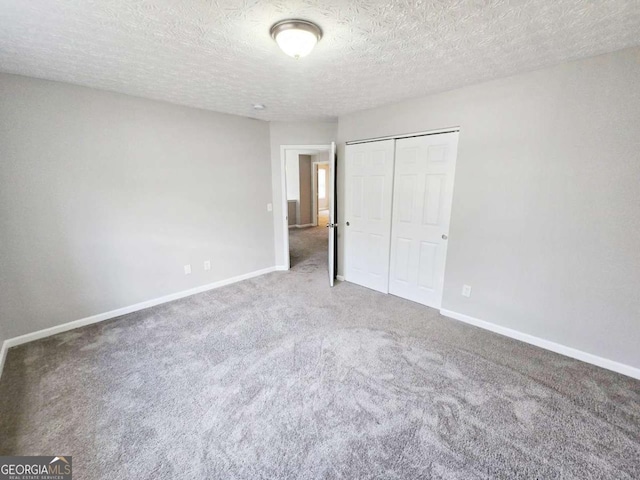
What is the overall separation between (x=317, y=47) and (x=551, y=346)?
3156 millimetres

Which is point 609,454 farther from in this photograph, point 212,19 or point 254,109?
point 254,109

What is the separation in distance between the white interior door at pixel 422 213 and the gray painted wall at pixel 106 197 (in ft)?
7.43

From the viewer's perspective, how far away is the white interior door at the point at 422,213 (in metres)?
3.01

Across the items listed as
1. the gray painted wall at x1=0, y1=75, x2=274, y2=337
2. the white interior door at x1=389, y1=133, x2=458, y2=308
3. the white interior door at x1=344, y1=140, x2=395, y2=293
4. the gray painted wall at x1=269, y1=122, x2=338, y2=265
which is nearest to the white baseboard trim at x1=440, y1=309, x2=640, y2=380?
the white interior door at x1=389, y1=133, x2=458, y2=308

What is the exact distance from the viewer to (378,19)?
159 centimetres

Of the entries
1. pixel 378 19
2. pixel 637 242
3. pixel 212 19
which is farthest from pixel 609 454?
pixel 212 19

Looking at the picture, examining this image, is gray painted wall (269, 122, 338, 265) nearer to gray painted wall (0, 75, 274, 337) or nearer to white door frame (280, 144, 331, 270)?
white door frame (280, 144, 331, 270)

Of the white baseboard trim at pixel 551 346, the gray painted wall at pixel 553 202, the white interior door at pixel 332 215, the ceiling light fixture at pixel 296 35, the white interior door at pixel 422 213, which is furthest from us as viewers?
the white interior door at pixel 332 215

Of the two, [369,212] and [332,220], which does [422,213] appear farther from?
[332,220]

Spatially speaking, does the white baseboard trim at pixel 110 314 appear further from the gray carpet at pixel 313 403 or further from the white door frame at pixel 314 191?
the white door frame at pixel 314 191

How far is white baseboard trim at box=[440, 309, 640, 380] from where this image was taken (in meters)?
2.20

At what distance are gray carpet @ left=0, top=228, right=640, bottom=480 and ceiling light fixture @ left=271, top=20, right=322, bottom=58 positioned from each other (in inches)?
89.9

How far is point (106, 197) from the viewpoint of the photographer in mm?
2936

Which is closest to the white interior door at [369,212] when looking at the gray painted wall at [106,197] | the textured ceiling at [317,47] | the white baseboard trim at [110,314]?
the textured ceiling at [317,47]
